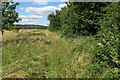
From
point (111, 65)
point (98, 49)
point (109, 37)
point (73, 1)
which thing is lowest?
point (111, 65)

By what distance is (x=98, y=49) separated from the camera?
425cm

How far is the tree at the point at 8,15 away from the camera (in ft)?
25.2

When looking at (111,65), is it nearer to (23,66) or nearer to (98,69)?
(98,69)

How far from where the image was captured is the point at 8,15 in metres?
8.06

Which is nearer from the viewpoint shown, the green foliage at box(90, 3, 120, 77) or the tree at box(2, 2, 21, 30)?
the green foliage at box(90, 3, 120, 77)

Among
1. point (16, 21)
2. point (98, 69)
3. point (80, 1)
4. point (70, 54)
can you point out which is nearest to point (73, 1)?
point (80, 1)

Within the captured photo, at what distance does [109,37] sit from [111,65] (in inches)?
31.2

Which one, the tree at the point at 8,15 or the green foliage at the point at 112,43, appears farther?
the tree at the point at 8,15

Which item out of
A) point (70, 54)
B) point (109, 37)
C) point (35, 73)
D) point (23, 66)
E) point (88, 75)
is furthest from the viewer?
point (70, 54)

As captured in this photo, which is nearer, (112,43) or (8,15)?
(112,43)

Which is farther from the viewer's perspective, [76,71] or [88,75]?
[76,71]

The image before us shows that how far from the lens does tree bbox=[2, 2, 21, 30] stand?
767 cm

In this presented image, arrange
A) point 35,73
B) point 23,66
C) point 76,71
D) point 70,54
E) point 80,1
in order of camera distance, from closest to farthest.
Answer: point 76,71 < point 35,73 < point 23,66 < point 70,54 < point 80,1

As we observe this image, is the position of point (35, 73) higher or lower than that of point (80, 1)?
lower
